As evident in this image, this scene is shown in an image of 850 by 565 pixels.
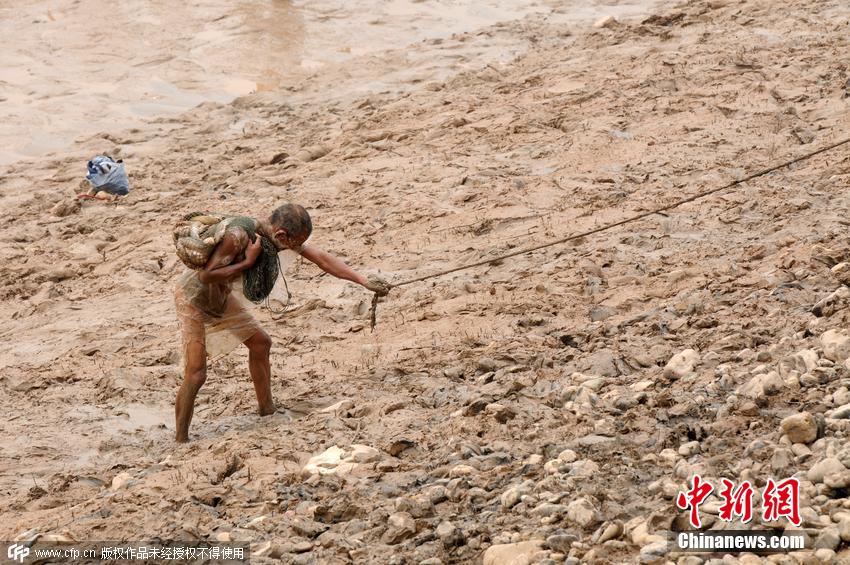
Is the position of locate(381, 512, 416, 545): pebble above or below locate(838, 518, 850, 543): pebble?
below

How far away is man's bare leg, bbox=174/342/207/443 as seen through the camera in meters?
6.11

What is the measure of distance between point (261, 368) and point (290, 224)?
903 mm

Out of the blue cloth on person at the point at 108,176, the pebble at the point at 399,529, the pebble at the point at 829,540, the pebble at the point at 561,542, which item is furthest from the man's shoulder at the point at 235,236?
the blue cloth on person at the point at 108,176

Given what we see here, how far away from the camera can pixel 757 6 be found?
12.1 meters

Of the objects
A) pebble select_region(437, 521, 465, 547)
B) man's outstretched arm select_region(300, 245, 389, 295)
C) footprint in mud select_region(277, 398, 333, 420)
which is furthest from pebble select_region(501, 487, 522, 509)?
footprint in mud select_region(277, 398, 333, 420)

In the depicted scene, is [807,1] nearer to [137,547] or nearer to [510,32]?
[510,32]

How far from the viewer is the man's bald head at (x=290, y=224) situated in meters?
5.82

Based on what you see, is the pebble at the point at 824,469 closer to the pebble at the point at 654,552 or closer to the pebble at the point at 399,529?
the pebble at the point at 654,552

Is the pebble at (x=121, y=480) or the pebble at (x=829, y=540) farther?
the pebble at (x=121, y=480)

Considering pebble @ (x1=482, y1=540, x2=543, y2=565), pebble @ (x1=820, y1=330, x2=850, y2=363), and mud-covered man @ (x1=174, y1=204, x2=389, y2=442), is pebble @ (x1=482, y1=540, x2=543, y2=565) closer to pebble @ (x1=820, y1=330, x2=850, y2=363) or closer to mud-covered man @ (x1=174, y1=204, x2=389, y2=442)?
pebble @ (x1=820, y1=330, x2=850, y2=363)

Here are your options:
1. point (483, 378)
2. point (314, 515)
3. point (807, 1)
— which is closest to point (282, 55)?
point (807, 1)

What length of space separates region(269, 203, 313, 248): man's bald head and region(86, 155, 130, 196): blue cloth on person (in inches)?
199

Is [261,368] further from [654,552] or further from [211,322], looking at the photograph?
[654,552]

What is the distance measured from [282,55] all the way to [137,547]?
10.4 metres
